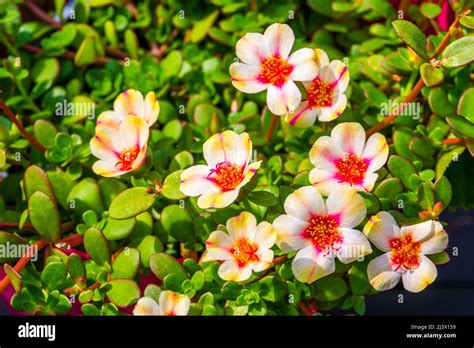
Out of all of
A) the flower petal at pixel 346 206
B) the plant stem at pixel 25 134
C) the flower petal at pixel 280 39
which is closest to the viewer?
the flower petal at pixel 346 206

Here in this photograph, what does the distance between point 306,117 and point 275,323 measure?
321 millimetres

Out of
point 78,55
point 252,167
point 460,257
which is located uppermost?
point 78,55

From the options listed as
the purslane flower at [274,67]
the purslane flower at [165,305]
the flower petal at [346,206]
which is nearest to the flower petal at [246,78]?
the purslane flower at [274,67]

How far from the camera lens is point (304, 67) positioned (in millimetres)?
1025

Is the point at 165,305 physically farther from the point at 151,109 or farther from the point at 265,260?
the point at 151,109

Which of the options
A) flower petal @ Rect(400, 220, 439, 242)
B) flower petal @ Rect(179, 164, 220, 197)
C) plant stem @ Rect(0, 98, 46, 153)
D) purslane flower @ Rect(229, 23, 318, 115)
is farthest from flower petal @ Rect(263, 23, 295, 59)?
plant stem @ Rect(0, 98, 46, 153)

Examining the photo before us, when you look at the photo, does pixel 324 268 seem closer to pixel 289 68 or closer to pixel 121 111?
pixel 289 68

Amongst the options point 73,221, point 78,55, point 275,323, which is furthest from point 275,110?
point 78,55

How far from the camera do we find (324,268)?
0.94 m

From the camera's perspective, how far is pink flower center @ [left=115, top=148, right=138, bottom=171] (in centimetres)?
105

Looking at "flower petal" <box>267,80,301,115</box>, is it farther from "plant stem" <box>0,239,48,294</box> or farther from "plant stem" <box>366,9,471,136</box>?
"plant stem" <box>0,239,48,294</box>

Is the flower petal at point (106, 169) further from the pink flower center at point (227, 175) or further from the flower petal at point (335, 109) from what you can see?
the flower petal at point (335, 109)

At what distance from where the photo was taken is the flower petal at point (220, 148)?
995 millimetres

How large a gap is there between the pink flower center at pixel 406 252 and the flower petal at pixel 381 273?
11mm
